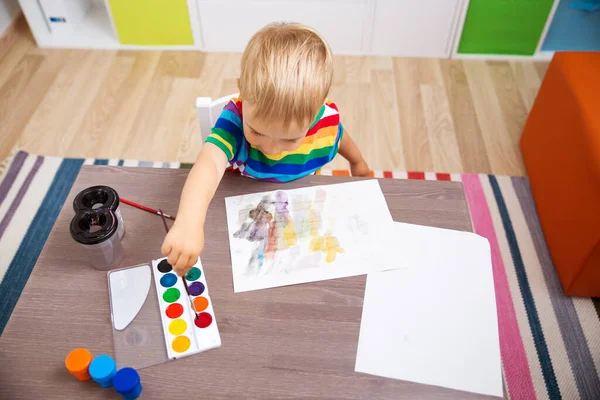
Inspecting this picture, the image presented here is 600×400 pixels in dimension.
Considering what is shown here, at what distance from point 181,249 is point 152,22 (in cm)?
189

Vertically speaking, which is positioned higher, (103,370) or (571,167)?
(103,370)

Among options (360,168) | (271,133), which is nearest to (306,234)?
(271,133)

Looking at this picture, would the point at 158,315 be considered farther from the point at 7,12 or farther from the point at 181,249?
the point at 7,12

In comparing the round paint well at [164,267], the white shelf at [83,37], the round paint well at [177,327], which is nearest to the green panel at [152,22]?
the white shelf at [83,37]

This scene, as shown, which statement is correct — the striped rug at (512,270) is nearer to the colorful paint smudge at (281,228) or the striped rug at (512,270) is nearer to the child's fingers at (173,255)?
the colorful paint smudge at (281,228)

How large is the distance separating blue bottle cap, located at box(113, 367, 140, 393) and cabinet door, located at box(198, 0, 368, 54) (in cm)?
187

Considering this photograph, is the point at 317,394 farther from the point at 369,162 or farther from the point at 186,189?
the point at 369,162

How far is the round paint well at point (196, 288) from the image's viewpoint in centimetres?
70

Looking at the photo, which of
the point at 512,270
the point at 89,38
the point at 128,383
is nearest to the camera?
the point at 128,383

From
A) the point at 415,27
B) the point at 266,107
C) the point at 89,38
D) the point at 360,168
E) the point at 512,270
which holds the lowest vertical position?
the point at 512,270

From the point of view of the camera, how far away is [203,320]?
0.67m

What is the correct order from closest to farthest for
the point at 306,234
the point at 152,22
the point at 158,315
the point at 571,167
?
the point at 158,315
the point at 306,234
the point at 571,167
the point at 152,22

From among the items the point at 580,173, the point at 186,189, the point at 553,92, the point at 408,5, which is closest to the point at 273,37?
the point at 186,189

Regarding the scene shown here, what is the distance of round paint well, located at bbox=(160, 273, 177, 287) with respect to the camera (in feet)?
2.34
